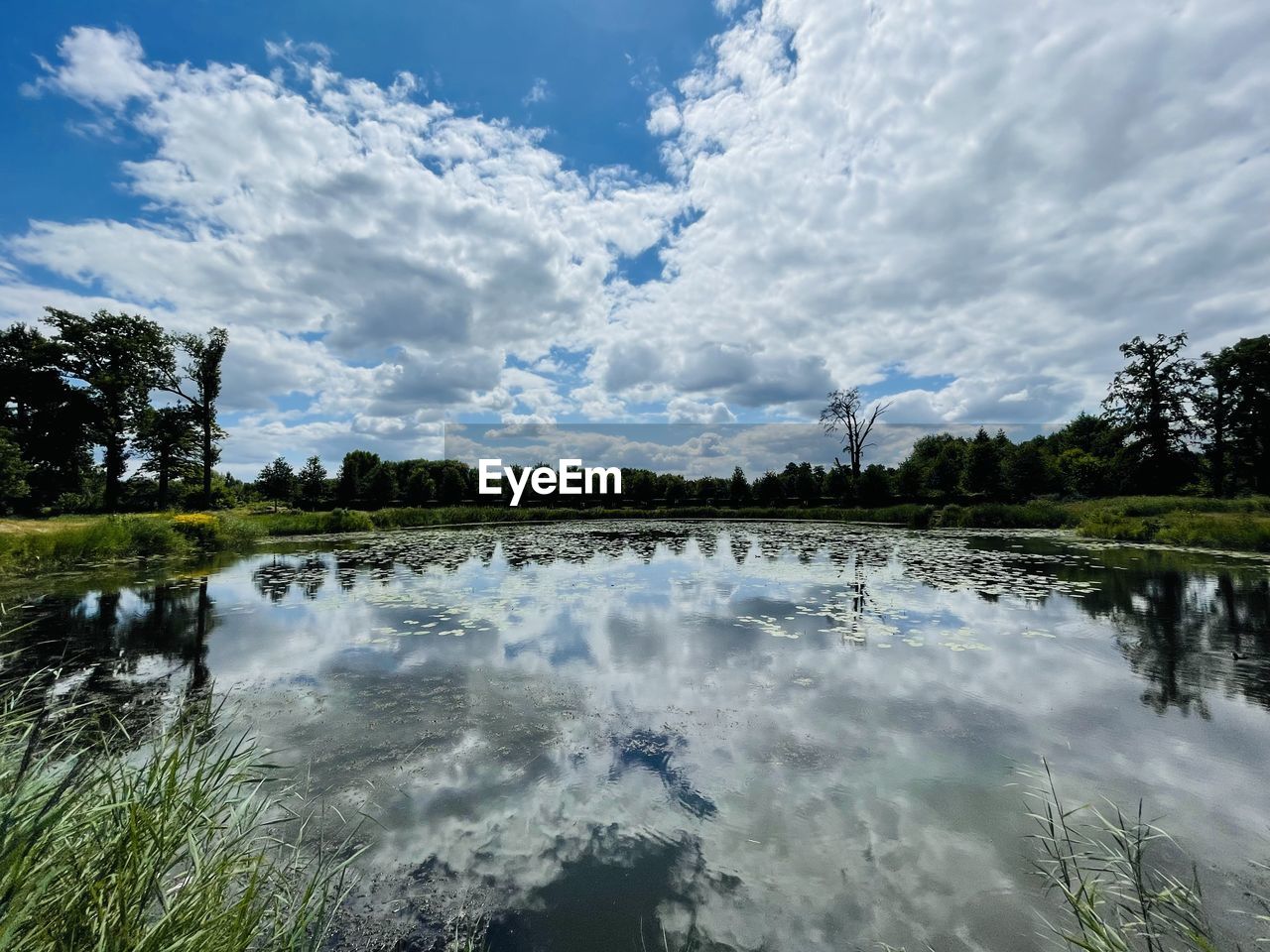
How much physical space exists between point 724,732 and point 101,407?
126 ft

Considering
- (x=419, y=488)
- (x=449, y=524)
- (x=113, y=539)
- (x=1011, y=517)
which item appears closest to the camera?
(x=113, y=539)

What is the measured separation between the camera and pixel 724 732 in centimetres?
439

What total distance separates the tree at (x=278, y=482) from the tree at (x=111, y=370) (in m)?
20.4

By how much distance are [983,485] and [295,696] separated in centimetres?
4335

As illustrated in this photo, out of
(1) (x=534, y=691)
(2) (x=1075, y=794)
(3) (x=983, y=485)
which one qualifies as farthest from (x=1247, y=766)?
(3) (x=983, y=485)

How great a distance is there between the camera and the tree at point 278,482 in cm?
4891

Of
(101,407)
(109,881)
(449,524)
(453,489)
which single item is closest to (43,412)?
(101,407)

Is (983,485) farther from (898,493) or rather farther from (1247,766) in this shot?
(1247,766)

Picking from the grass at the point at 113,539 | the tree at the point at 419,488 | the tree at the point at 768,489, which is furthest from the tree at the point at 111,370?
the tree at the point at 768,489

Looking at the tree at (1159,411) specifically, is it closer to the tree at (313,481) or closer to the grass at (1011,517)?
the grass at (1011,517)

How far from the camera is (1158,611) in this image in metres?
8.13

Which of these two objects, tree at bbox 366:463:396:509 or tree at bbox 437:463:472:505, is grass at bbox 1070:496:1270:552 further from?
tree at bbox 366:463:396:509

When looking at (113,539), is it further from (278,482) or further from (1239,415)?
(1239,415)

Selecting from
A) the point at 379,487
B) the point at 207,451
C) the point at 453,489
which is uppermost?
the point at 207,451
